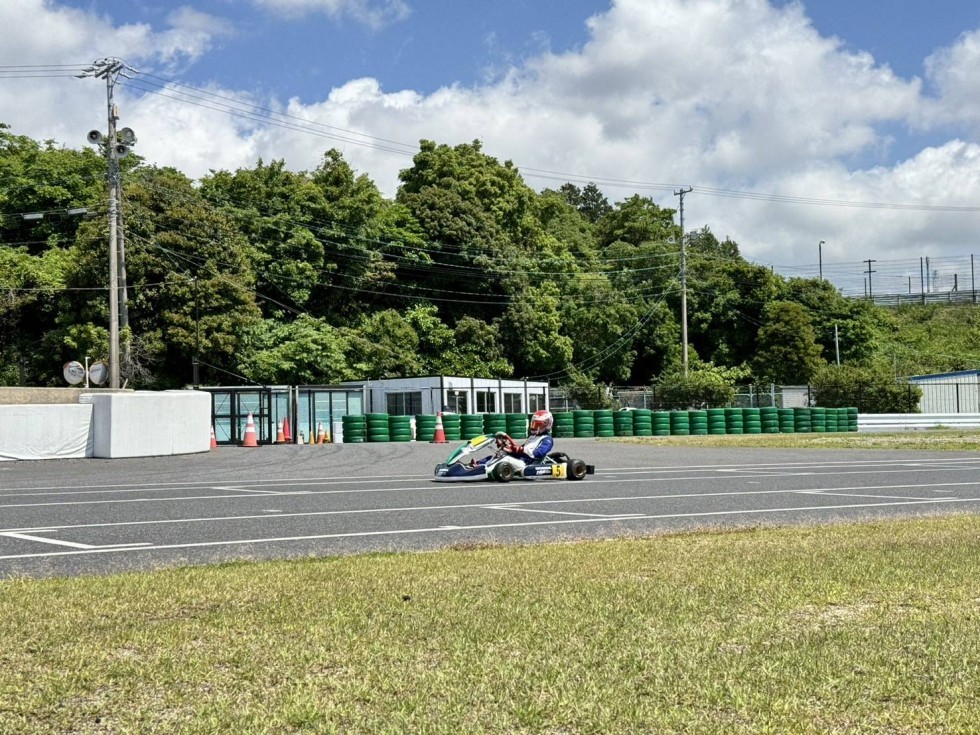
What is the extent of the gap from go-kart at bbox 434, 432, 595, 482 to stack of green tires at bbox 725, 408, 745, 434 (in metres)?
27.6

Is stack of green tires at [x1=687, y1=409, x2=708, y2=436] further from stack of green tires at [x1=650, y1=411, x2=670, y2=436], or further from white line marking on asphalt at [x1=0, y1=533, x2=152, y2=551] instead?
white line marking on asphalt at [x1=0, y1=533, x2=152, y2=551]

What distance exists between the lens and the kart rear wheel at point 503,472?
63.0 feet

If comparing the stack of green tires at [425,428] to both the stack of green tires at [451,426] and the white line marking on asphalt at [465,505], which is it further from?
the white line marking on asphalt at [465,505]


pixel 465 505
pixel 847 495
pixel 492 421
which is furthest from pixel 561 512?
pixel 492 421

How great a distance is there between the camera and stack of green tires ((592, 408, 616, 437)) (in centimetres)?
4516

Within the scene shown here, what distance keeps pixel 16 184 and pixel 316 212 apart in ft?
56.3

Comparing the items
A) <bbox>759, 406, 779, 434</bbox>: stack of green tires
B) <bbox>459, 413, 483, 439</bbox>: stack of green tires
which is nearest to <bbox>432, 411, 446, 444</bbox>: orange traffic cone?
<bbox>459, 413, 483, 439</bbox>: stack of green tires

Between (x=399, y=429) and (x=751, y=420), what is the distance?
1540cm

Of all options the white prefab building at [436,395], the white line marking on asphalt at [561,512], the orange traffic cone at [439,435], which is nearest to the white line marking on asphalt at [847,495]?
the white line marking on asphalt at [561,512]

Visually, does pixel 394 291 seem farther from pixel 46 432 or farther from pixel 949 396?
pixel 46 432

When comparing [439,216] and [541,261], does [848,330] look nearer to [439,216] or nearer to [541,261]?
[541,261]

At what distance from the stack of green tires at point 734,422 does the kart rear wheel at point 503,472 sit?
28.5 m

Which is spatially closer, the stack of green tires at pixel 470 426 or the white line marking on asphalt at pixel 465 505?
the white line marking on asphalt at pixel 465 505

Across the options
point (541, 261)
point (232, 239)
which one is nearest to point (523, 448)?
point (232, 239)
